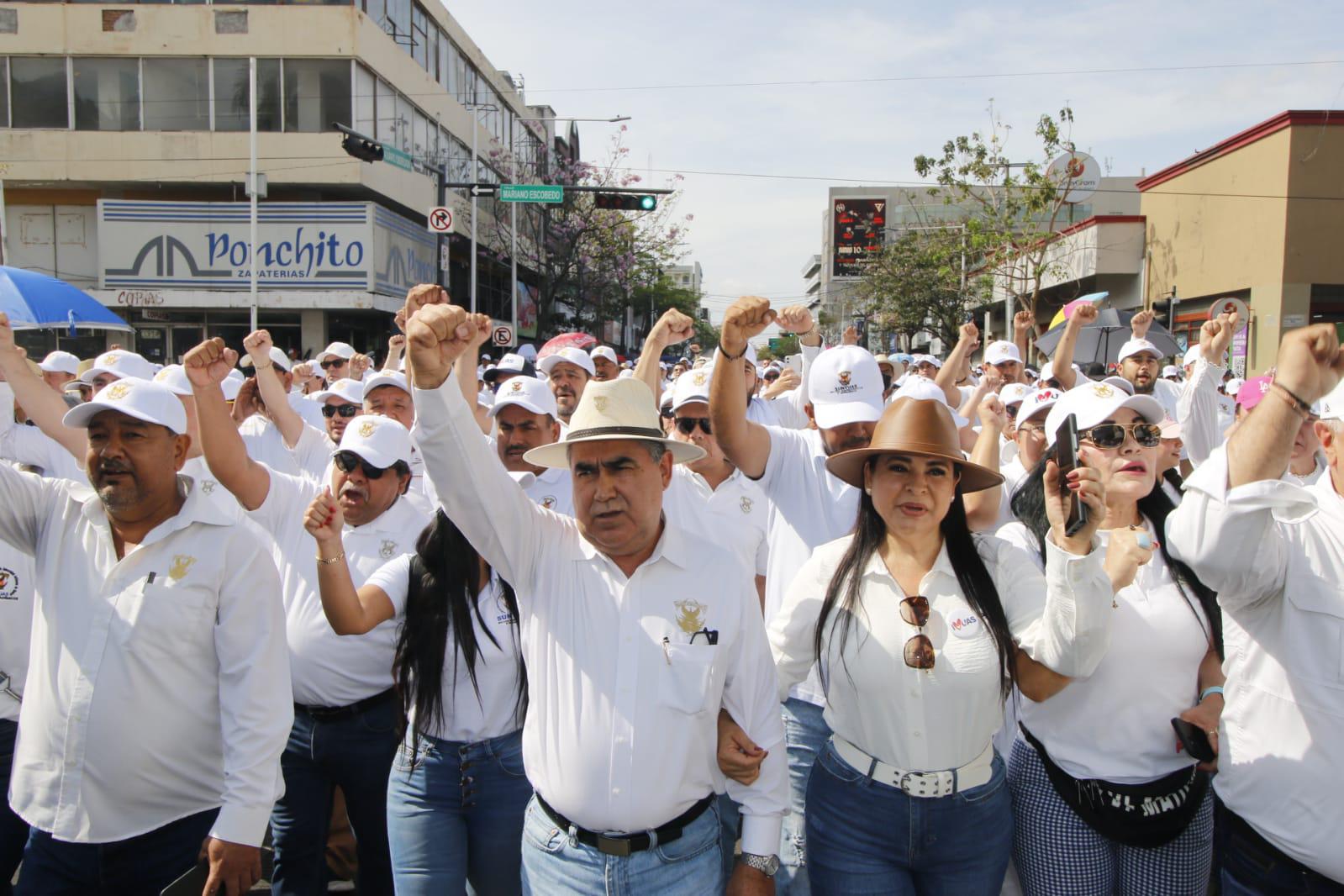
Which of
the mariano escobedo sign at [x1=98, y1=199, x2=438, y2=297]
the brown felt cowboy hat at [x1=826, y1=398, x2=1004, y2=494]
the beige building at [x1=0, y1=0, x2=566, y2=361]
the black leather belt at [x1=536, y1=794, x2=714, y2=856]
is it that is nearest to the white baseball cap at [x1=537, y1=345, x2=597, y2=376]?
the brown felt cowboy hat at [x1=826, y1=398, x2=1004, y2=494]

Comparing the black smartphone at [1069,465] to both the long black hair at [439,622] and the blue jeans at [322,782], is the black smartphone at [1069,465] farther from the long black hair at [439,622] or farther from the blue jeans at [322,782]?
the blue jeans at [322,782]

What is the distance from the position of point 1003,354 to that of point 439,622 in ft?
20.3

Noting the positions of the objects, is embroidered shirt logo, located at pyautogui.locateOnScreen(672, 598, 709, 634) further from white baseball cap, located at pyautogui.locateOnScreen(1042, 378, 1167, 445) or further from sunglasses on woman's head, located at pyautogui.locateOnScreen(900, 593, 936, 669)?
white baseball cap, located at pyautogui.locateOnScreen(1042, 378, 1167, 445)

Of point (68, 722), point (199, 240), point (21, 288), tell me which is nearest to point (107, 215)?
point (199, 240)

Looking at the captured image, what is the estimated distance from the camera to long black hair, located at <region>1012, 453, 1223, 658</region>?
2.73 meters

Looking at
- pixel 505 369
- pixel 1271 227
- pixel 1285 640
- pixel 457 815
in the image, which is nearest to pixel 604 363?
pixel 505 369

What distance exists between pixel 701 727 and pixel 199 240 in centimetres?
2552

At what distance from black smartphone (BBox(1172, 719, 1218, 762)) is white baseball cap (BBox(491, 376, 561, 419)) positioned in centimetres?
276

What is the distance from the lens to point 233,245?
2384 centimetres

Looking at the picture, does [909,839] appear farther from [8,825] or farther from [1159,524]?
[8,825]

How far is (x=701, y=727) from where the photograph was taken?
240 cm

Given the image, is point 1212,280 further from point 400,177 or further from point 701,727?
point 701,727

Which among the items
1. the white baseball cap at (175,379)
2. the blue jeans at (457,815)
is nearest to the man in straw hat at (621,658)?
the blue jeans at (457,815)

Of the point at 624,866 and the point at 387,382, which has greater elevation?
the point at 387,382
